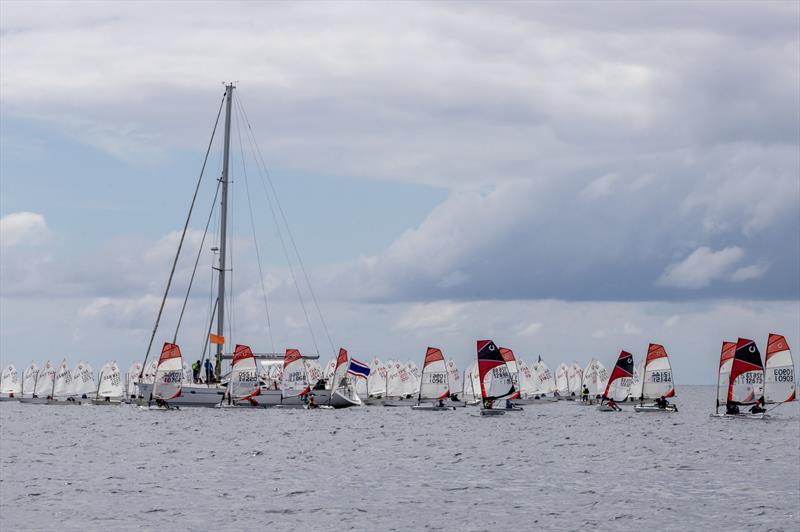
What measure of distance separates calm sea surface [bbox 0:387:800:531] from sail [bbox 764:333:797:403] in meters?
3.03

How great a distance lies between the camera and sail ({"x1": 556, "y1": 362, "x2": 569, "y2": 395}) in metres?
174

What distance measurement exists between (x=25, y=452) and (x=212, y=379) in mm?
43624

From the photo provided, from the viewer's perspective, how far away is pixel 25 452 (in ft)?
221

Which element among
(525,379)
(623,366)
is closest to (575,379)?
(525,379)

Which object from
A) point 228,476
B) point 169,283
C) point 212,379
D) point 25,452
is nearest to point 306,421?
point 212,379

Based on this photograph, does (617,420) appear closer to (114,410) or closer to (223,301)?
(223,301)

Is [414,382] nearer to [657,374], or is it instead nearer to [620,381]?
[620,381]

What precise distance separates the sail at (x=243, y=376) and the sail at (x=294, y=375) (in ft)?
15.4

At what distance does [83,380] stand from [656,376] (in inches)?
3134

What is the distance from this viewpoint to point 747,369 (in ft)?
306

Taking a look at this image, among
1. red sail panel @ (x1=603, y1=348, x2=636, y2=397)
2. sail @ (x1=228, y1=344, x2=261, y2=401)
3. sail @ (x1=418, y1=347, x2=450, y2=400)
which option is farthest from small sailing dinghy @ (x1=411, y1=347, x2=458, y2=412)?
sail @ (x1=228, y1=344, x2=261, y2=401)

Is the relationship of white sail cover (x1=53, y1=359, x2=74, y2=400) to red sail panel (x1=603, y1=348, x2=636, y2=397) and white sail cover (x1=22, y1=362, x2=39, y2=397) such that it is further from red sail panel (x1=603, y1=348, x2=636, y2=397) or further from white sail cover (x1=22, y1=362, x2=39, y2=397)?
red sail panel (x1=603, y1=348, x2=636, y2=397)

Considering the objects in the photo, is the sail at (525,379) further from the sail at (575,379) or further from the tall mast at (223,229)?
the tall mast at (223,229)

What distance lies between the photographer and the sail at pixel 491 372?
10250 cm
